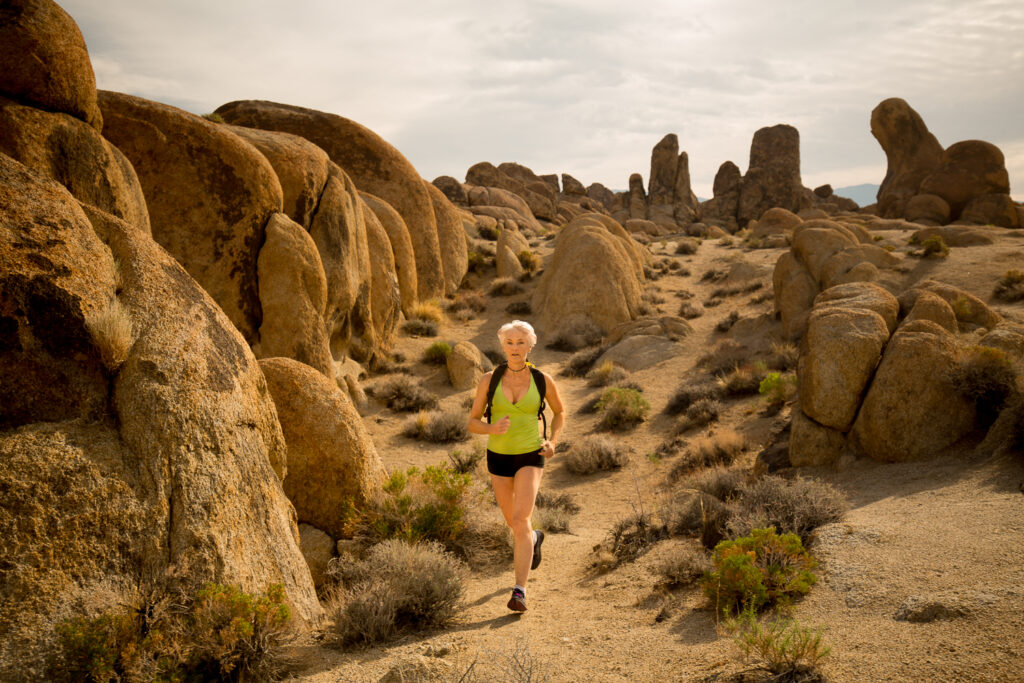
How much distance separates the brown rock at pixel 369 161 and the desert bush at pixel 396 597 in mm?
15181

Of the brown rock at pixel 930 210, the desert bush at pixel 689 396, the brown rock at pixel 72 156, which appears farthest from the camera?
Result: the brown rock at pixel 930 210

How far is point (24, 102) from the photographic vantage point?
5355 millimetres

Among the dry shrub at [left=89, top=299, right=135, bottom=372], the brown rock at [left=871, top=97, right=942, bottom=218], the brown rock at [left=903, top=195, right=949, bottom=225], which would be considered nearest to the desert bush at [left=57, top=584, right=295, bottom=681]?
the dry shrub at [left=89, top=299, right=135, bottom=372]

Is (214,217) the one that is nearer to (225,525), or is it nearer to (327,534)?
(327,534)

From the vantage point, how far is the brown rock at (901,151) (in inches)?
1718

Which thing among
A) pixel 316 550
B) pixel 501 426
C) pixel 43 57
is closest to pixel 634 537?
pixel 501 426

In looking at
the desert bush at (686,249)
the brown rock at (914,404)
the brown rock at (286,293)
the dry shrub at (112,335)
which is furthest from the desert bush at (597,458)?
the desert bush at (686,249)

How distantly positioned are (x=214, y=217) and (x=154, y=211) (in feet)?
2.74

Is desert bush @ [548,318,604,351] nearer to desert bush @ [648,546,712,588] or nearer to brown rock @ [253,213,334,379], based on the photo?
brown rock @ [253,213,334,379]

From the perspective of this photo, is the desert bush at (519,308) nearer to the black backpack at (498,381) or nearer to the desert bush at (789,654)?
the black backpack at (498,381)

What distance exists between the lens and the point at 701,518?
21.6 ft

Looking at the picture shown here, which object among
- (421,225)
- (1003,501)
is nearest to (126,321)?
(1003,501)

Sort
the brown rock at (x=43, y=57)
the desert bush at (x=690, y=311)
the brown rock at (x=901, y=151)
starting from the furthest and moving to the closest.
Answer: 1. the brown rock at (x=901, y=151)
2. the desert bush at (x=690, y=311)
3. the brown rock at (x=43, y=57)

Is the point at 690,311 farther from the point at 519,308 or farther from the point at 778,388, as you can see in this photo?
the point at 778,388
